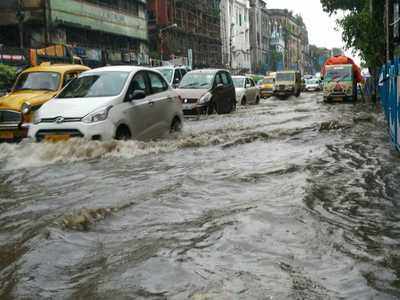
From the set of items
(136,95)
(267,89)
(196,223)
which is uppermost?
(136,95)

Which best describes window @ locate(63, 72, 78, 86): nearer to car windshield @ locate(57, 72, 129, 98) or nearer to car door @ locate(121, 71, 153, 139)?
car windshield @ locate(57, 72, 129, 98)

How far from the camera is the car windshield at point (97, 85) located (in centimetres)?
985

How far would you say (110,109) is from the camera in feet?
30.2

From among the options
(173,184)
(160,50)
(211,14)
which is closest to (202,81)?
(173,184)

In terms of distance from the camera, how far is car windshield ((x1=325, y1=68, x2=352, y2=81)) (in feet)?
94.8

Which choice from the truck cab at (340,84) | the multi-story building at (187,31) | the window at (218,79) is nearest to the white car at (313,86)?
the multi-story building at (187,31)

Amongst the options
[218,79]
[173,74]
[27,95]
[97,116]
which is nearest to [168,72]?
Answer: [173,74]

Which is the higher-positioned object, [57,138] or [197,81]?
[197,81]

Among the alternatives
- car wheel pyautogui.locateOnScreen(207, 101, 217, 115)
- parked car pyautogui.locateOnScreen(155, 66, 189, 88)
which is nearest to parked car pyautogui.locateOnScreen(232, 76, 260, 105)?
parked car pyautogui.locateOnScreen(155, 66, 189, 88)

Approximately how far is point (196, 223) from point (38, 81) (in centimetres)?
877

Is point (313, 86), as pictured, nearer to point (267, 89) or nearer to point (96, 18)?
point (267, 89)

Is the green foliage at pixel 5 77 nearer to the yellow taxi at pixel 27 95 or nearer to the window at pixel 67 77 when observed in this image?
the yellow taxi at pixel 27 95

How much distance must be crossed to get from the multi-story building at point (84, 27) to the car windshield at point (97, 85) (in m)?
23.7

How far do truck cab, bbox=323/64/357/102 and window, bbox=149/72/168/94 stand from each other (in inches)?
733
